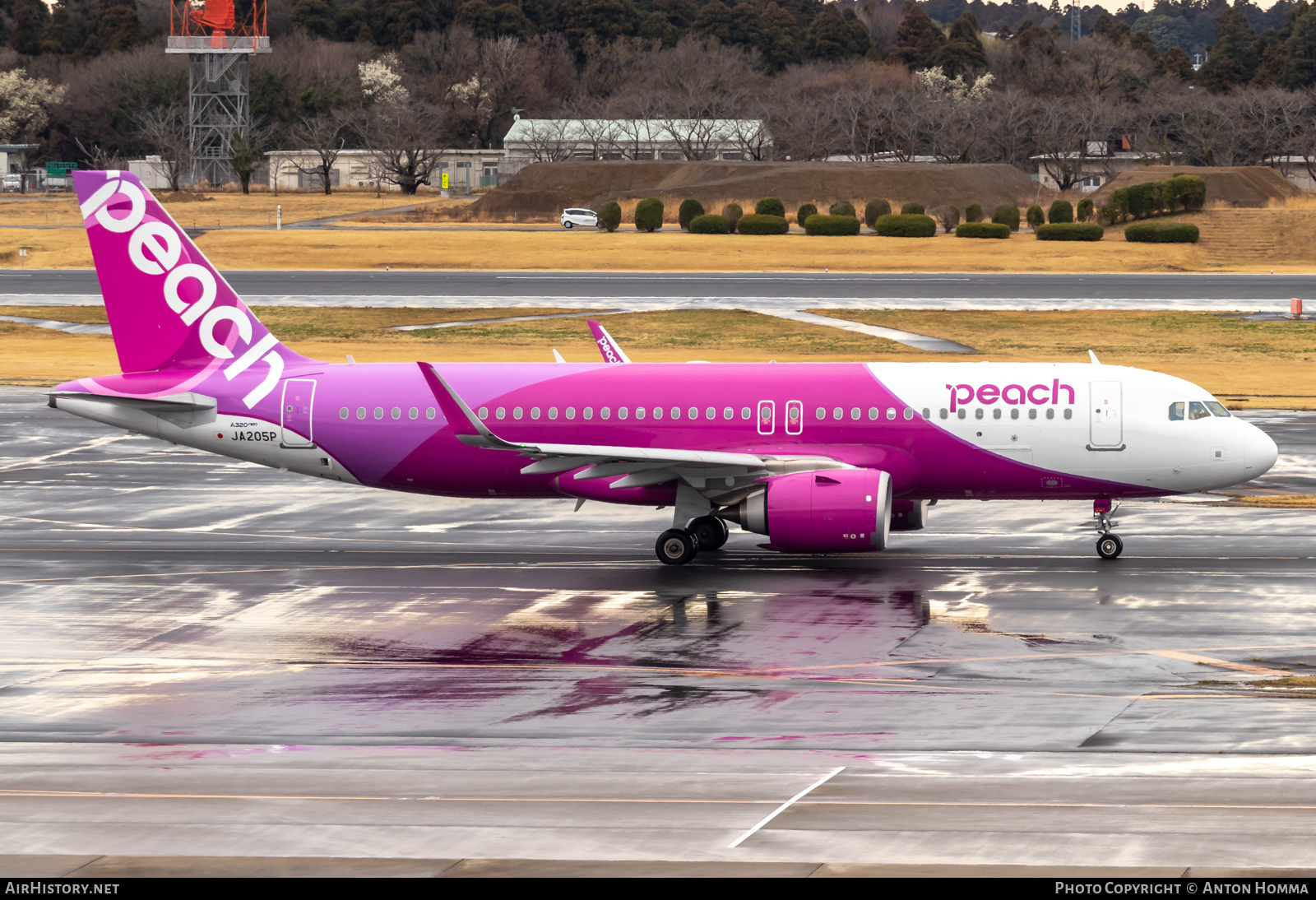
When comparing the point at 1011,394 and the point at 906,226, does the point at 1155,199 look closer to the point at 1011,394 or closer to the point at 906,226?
the point at 906,226

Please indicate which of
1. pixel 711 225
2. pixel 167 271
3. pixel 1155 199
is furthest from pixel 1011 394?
pixel 1155 199

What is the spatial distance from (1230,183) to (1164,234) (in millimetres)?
18744

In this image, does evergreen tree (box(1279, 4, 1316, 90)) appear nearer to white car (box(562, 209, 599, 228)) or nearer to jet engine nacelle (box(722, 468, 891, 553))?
white car (box(562, 209, 599, 228))

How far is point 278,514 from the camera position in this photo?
40750 mm

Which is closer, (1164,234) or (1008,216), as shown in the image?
(1164,234)

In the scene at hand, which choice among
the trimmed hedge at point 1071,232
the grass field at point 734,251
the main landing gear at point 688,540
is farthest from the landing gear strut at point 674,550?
the trimmed hedge at point 1071,232

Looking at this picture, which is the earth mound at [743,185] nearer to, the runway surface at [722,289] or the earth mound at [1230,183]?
the earth mound at [1230,183]

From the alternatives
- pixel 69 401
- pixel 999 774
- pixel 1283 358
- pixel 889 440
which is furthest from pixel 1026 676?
pixel 1283 358

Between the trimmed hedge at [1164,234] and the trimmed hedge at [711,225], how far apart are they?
32886 millimetres

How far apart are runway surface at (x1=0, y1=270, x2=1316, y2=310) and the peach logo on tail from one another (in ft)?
172

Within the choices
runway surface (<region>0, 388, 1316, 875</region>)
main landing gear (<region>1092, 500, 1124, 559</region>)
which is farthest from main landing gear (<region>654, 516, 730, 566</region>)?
main landing gear (<region>1092, 500, 1124, 559</region>)

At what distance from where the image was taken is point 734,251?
11700 centimetres

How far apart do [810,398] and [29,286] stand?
8125 centimetres
